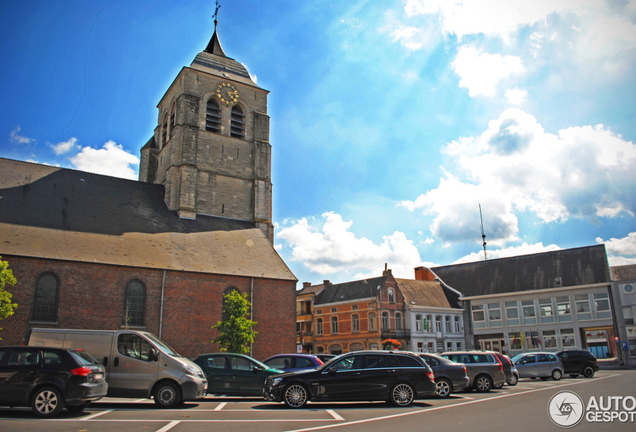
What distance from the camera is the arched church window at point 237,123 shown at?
3594 cm

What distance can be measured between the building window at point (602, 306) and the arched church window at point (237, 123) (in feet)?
103

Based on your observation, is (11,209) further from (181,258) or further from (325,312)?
(325,312)

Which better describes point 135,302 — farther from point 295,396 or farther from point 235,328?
point 295,396

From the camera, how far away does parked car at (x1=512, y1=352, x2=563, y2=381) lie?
67.2 feet

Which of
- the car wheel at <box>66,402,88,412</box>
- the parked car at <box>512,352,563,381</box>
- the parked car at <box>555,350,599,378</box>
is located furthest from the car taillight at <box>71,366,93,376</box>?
the parked car at <box>555,350,599,378</box>

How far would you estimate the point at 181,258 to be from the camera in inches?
1023

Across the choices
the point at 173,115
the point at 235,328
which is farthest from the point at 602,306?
the point at 173,115

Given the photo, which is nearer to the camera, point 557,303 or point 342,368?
point 342,368

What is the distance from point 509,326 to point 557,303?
14.7ft

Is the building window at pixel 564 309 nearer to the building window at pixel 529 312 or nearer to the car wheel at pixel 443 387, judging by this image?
the building window at pixel 529 312

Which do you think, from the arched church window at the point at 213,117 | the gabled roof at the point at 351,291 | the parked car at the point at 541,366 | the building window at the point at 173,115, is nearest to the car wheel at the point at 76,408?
the parked car at the point at 541,366

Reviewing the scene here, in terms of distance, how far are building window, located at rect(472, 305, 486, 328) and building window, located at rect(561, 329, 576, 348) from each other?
675 centimetres

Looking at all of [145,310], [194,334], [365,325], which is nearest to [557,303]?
[365,325]

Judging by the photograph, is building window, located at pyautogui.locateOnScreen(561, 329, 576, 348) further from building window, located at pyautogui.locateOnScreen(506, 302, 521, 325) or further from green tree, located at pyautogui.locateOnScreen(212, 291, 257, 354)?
green tree, located at pyautogui.locateOnScreen(212, 291, 257, 354)
